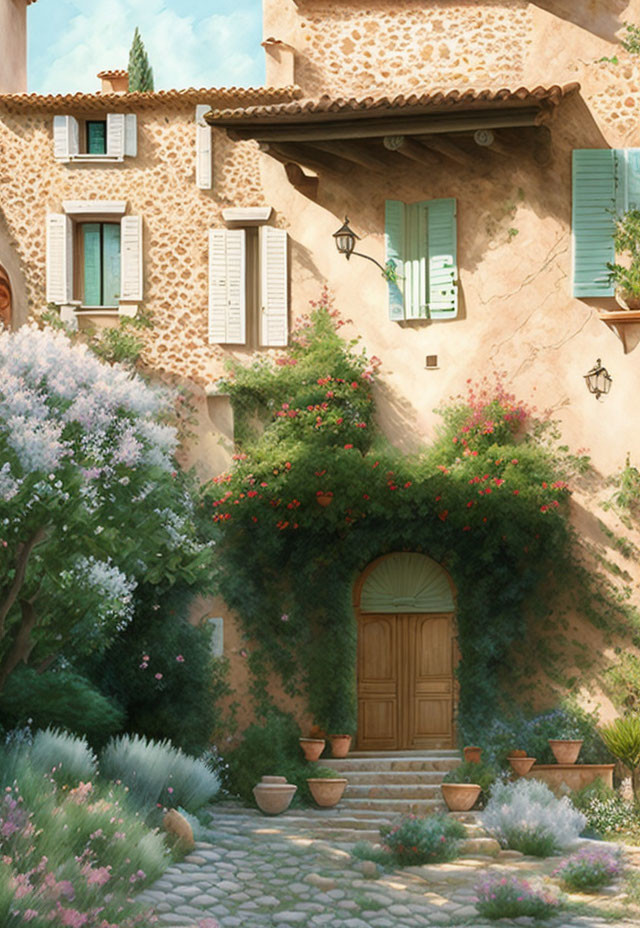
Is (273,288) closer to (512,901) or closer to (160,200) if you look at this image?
(160,200)

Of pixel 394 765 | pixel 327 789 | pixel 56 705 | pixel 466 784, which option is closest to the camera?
pixel 56 705

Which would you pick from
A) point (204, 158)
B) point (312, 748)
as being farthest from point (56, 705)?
point (204, 158)

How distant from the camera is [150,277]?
17.3 meters

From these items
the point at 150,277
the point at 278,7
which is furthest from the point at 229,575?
the point at 278,7

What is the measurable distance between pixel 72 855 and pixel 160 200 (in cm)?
991

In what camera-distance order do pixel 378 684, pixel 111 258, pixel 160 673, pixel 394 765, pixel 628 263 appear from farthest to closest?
pixel 111 258 → pixel 378 684 → pixel 628 263 → pixel 394 765 → pixel 160 673

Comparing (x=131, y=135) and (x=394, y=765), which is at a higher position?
(x=131, y=135)

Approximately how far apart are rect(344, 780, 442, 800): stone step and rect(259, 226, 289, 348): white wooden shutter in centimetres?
573

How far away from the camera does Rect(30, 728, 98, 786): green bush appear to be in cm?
1185

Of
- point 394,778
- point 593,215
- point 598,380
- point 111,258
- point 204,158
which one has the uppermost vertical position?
point 204,158

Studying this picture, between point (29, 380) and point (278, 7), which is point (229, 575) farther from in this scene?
point (278, 7)

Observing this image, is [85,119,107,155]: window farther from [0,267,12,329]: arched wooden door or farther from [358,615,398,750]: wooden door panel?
[358,615,398,750]: wooden door panel

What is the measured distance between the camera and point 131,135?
17406mm

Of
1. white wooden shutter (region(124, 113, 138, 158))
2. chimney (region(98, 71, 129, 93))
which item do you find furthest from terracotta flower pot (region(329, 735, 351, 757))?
chimney (region(98, 71, 129, 93))
